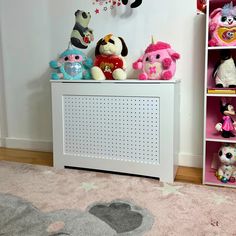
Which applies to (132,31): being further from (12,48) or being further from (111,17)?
(12,48)

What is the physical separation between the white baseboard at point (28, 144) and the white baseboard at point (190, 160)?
43.3 inches

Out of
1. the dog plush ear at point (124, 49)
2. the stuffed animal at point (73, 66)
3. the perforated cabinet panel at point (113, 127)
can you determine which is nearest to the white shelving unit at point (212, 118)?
the perforated cabinet panel at point (113, 127)

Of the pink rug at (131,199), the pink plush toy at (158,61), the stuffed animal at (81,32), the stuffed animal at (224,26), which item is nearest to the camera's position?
the pink rug at (131,199)

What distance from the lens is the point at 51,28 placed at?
2.21 meters

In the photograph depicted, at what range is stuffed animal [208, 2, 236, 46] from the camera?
5.19 ft

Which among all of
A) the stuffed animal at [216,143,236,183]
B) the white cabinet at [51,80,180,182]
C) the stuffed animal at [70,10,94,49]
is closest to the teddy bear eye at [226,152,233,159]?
the stuffed animal at [216,143,236,183]

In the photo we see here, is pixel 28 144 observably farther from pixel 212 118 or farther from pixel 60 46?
pixel 212 118

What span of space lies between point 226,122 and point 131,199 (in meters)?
0.74

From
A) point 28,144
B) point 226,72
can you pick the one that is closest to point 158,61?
point 226,72

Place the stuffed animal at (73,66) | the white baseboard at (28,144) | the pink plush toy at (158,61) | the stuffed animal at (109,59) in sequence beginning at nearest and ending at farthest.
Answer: the pink plush toy at (158,61), the stuffed animal at (109,59), the stuffed animal at (73,66), the white baseboard at (28,144)

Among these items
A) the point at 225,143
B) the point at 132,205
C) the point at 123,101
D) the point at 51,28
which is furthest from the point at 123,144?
the point at 51,28

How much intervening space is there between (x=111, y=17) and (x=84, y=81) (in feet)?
1.88

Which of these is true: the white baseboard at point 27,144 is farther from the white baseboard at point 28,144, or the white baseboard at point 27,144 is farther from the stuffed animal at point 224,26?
the stuffed animal at point 224,26

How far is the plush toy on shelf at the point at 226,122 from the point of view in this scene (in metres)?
1.66
